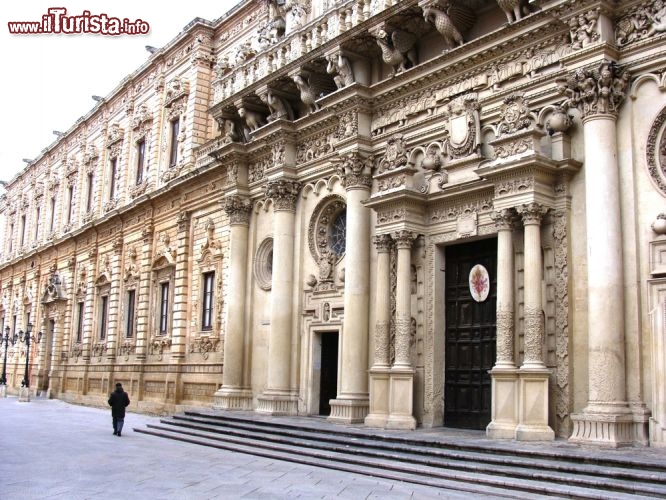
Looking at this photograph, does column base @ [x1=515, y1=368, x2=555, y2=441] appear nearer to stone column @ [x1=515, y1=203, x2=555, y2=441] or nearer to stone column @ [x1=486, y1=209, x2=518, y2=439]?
stone column @ [x1=515, y1=203, x2=555, y2=441]

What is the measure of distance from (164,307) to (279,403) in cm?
1005

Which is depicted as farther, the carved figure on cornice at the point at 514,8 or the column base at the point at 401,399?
the column base at the point at 401,399

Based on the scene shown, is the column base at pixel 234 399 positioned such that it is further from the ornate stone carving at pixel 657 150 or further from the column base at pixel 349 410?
the ornate stone carving at pixel 657 150

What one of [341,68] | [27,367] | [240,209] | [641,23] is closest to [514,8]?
[641,23]

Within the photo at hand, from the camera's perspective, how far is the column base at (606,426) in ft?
39.8

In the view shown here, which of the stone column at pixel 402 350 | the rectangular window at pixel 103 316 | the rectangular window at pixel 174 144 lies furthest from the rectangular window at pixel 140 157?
the stone column at pixel 402 350

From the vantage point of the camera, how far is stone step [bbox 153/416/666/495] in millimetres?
10055

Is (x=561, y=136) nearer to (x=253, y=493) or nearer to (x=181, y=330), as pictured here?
(x=253, y=493)

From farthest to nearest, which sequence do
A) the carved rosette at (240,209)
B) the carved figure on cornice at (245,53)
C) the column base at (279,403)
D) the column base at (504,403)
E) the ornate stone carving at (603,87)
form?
the carved figure on cornice at (245,53) → the carved rosette at (240,209) → the column base at (279,403) → the column base at (504,403) → the ornate stone carving at (603,87)

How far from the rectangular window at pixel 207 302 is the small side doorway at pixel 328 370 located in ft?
19.8

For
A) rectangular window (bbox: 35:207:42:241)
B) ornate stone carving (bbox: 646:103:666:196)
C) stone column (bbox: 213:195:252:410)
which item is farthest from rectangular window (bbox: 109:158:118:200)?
ornate stone carving (bbox: 646:103:666:196)

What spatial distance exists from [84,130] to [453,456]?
33.0 meters

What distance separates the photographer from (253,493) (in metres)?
10.7

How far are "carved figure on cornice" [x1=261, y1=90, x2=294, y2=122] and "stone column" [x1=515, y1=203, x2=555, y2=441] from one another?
30.8 feet
